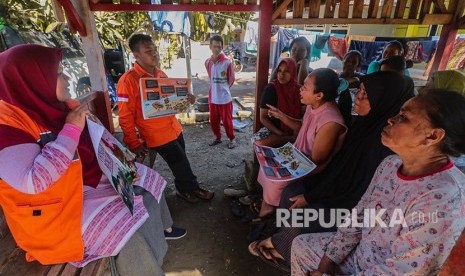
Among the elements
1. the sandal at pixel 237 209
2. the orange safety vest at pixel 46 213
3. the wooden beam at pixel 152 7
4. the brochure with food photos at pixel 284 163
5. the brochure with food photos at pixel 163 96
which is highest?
the wooden beam at pixel 152 7

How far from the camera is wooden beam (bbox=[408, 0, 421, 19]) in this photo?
2984mm

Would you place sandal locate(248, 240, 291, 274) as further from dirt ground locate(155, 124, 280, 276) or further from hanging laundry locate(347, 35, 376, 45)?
hanging laundry locate(347, 35, 376, 45)

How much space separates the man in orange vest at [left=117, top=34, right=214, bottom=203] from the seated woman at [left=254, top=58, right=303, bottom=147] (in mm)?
881

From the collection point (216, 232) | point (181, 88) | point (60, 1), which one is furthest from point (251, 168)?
point (60, 1)

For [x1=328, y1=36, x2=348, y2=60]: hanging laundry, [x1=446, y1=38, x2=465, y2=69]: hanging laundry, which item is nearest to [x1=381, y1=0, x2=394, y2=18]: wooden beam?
[x1=446, y1=38, x2=465, y2=69]: hanging laundry

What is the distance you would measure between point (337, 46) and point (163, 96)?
7.22 m

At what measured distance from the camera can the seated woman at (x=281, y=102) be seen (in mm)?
2848

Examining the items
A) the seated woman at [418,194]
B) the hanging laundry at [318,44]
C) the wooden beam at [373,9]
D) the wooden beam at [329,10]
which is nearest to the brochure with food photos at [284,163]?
the seated woman at [418,194]

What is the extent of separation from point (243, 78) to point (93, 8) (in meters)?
9.28

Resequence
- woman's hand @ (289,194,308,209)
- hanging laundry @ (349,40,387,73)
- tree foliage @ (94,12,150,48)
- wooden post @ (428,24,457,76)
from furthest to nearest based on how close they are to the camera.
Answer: tree foliage @ (94,12,150,48)
hanging laundry @ (349,40,387,73)
wooden post @ (428,24,457,76)
woman's hand @ (289,194,308,209)

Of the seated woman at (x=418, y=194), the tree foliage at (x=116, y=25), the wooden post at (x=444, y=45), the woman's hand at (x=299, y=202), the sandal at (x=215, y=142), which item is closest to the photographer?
the seated woman at (x=418, y=194)

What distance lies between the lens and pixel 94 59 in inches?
112

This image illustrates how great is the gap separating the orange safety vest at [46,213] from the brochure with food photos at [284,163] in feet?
4.48

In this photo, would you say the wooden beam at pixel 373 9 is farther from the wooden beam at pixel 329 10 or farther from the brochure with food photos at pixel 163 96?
the brochure with food photos at pixel 163 96
